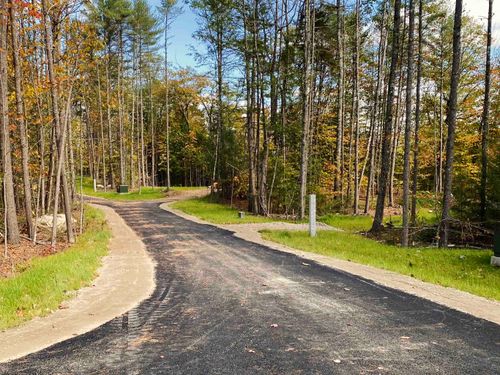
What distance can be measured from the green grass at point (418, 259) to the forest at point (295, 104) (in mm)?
1511

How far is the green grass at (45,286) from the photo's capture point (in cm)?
591

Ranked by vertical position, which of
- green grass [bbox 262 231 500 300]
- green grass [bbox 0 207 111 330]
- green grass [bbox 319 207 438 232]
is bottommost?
green grass [bbox 319 207 438 232]

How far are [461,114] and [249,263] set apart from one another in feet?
79.5

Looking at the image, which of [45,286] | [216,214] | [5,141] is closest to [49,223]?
[5,141]

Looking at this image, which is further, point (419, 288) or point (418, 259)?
point (418, 259)

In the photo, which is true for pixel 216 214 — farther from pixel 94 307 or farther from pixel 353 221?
pixel 94 307

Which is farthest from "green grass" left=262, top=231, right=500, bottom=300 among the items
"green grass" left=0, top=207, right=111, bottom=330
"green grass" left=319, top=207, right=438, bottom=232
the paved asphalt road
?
"green grass" left=0, top=207, right=111, bottom=330

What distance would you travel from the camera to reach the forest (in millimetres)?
13336

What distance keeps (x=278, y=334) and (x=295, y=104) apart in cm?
2120

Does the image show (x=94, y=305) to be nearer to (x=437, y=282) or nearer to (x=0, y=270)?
(x=0, y=270)

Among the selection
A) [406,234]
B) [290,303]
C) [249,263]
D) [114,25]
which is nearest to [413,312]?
[290,303]

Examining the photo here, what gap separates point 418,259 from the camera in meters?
11.2

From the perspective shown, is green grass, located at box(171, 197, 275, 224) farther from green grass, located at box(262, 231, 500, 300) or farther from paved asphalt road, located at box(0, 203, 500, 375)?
paved asphalt road, located at box(0, 203, 500, 375)

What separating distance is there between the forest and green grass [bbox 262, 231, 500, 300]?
151cm
